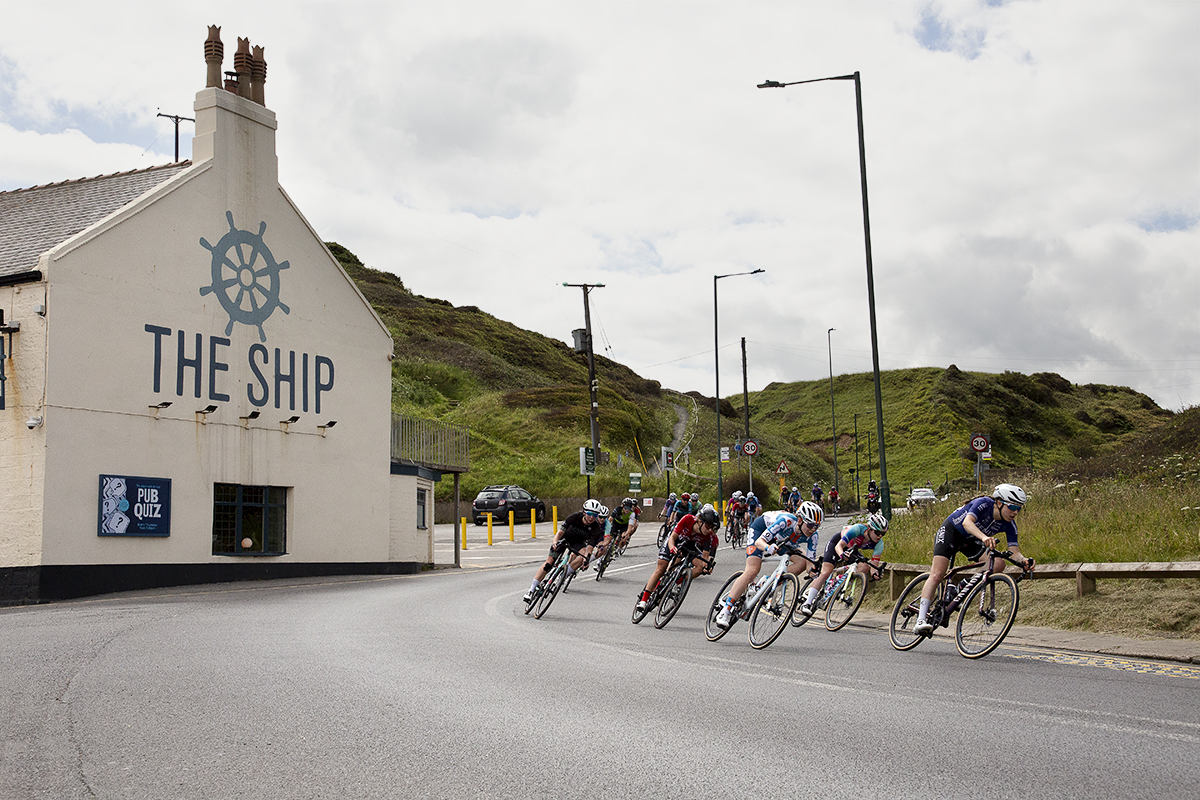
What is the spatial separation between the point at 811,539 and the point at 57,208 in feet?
61.6

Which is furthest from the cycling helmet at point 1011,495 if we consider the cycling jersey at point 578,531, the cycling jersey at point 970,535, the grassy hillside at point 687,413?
the grassy hillside at point 687,413

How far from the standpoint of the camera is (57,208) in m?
23.3

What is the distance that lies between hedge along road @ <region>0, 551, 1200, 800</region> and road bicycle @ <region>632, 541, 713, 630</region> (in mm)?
1083

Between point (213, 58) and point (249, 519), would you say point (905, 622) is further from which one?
point (213, 58)

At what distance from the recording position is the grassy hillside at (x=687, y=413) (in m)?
64.0

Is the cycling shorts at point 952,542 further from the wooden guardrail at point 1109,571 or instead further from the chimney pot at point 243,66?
the chimney pot at point 243,66

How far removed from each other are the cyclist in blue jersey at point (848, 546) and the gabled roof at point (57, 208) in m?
15.2

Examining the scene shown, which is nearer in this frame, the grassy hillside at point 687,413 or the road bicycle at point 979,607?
the road bicycle at point 979,607

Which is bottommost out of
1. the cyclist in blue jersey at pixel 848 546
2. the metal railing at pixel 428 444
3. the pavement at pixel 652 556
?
the pavement at pixel 652 556

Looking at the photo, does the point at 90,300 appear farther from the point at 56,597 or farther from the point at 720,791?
the point at 720,791

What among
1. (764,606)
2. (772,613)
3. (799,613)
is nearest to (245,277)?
(799,613)

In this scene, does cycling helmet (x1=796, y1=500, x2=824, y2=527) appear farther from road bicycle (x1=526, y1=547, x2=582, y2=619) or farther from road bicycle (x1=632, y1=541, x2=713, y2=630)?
road bicycle (x1=526, y1=547, x2=582, y2=619)

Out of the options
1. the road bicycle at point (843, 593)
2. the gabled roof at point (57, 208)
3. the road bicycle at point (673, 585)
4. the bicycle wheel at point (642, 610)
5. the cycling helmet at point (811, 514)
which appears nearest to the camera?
the cycling helmet at point (811, 514)

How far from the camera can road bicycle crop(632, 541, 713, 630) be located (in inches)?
509
